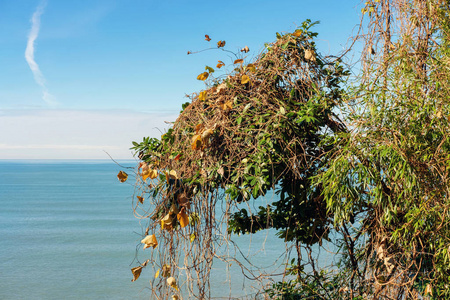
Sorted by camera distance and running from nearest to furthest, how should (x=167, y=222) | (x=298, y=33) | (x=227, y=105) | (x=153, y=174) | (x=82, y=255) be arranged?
(x=167, y=222) < (x=153, y=174) < (x=227, y=105) < (x=298, y=33) < (x=82, y=255)

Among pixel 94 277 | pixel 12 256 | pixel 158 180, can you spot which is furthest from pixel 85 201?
pixel 158 180

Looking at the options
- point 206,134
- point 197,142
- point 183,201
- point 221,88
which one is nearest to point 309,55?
point 221,88

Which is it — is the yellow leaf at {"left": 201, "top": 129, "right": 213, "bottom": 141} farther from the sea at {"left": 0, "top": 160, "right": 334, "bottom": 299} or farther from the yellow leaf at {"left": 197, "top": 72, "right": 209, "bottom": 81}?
the sea at {"left": 0, "top": 160, "right": 334, "bottom": 299}

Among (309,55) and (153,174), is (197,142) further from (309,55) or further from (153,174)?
(309,55)

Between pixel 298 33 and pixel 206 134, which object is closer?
pixel 206 134

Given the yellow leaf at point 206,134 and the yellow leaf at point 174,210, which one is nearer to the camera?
the yellow leaf at point 174,210

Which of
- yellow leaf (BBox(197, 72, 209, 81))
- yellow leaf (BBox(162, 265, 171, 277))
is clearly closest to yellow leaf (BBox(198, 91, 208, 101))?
yellow leaf (BBox(197, 72, 209, 81))

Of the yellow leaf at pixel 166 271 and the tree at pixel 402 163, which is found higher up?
the tree at pixel 402 163

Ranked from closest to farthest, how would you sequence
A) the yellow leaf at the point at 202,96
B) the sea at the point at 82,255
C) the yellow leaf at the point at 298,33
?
the yellow leaf at the point at 202,96 < the yellow leaf at the point at 298,33 < the sea at the point at 82,255

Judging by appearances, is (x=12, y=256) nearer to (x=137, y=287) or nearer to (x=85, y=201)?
(x=137, y=287)

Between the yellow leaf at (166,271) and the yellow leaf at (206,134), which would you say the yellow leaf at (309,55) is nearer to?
the yellow leaf at (206,134)

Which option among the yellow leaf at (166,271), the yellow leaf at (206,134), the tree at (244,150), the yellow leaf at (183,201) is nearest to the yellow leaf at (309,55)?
the tree at (244,150)

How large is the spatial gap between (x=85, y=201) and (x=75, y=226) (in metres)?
11.9

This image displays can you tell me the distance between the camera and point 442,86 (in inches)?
147
